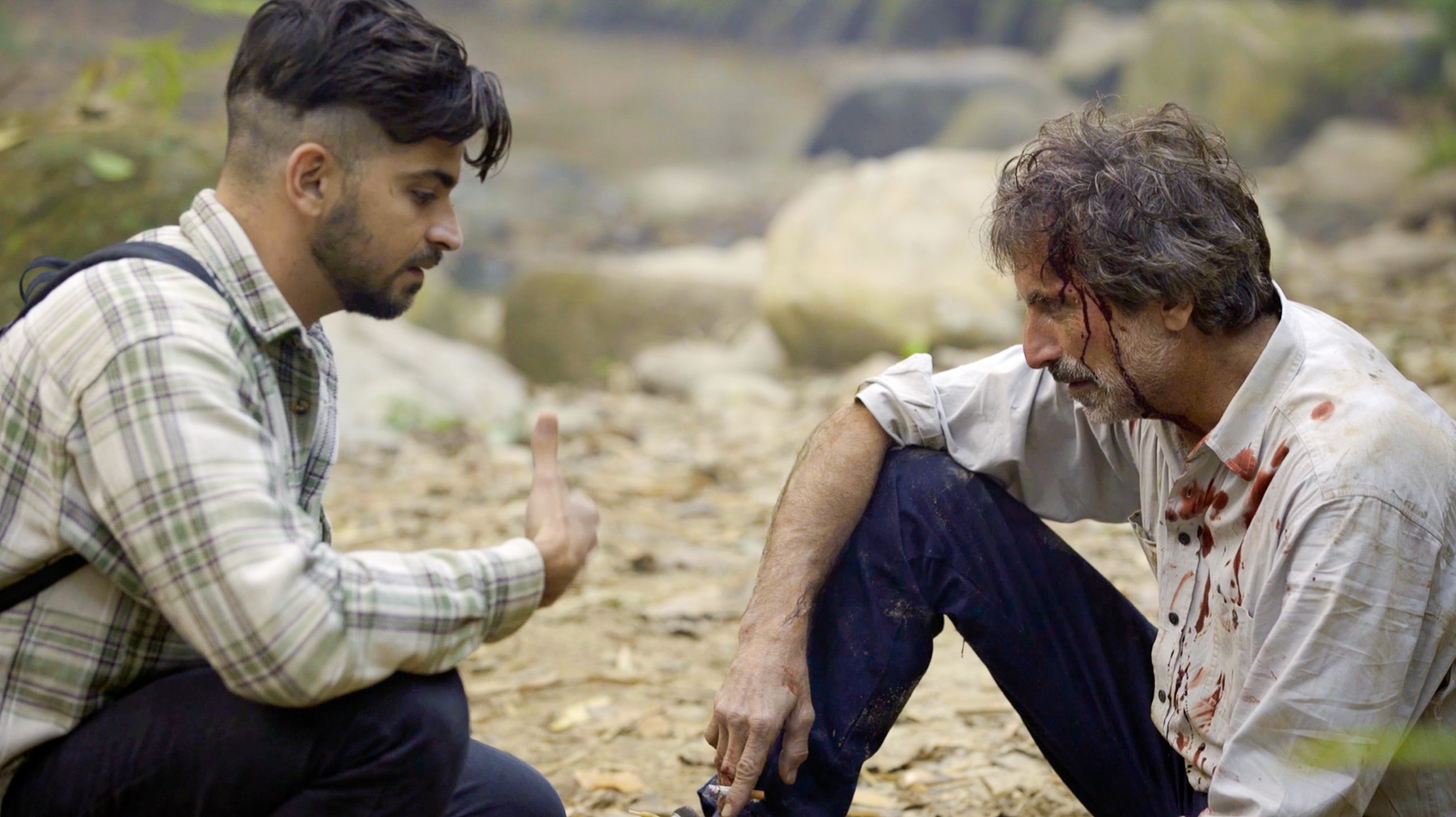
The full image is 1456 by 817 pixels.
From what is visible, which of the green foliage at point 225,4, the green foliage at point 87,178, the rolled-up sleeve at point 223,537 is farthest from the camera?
the green foliage at point 225,4

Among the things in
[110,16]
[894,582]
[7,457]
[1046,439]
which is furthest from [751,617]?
[110,16]

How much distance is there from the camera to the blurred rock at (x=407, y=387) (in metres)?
6.33

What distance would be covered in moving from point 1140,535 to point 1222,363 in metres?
0.42

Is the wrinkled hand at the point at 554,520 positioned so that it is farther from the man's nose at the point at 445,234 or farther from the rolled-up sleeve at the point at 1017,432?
the rolled-up sleeve at the point at 1017,432

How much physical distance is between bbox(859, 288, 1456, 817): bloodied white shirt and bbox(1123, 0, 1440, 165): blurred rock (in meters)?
13.4

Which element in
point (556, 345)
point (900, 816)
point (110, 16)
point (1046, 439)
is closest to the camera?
point (1046, 439)

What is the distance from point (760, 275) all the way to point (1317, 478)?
23.4ft

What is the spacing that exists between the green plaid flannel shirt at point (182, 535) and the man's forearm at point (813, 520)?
635 millimetres

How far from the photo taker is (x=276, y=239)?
1.88 meters

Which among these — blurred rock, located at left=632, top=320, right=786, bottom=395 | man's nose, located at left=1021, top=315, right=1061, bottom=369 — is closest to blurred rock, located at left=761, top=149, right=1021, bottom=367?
blurred rock, located at left=632, top=320, right=786, bottom=395

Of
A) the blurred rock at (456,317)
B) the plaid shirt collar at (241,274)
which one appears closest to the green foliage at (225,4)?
the blurred rock at (456,317)

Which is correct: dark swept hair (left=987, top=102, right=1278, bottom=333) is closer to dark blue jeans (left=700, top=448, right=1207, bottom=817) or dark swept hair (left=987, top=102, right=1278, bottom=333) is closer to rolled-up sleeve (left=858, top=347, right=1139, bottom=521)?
rolled-up sleeve (left=858, top=347, right=1139, bottom=521)

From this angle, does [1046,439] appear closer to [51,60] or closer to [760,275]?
[760,275]

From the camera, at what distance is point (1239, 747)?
6.16 ft
